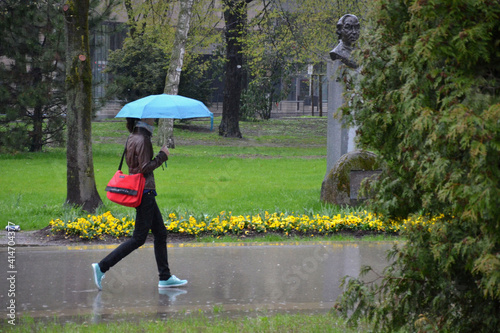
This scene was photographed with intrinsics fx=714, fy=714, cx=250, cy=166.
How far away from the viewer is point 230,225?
955cm

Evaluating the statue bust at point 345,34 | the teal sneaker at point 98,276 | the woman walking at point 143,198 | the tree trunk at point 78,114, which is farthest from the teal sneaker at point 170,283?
the statue bust at point 345,34

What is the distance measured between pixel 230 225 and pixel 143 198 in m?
2.88

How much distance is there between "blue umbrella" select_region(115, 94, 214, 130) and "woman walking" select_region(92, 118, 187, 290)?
4.4 inches

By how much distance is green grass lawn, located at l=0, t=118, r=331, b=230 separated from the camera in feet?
37.6

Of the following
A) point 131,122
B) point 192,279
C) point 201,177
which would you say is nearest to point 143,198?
point 131,122

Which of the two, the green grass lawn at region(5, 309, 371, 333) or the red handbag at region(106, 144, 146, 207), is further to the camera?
the red handbag at region(106, 144, 146, 207)

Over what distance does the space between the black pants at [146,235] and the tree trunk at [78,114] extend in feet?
12.4

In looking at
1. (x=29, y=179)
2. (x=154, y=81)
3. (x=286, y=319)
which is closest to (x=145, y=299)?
(x=286, y=319)

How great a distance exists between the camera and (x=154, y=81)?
33688mm

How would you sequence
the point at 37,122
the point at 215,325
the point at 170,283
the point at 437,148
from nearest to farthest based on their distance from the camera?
1. the point at 437,148
2. the point at 215,325
3. the point at 170,283
4. the point at 37,122

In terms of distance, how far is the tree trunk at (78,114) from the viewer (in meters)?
10.5

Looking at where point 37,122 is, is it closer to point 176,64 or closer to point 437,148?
point 176,64

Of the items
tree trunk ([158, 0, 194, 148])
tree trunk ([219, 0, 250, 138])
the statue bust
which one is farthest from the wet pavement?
tree trunk ([219, 0, 250, 138])

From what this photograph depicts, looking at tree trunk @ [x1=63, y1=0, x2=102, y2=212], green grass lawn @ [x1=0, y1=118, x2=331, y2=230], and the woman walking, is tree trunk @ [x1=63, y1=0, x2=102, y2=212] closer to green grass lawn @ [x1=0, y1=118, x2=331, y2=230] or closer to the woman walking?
green grass lawn @ [x1=0, y1=118, x2=331, y2=230]
